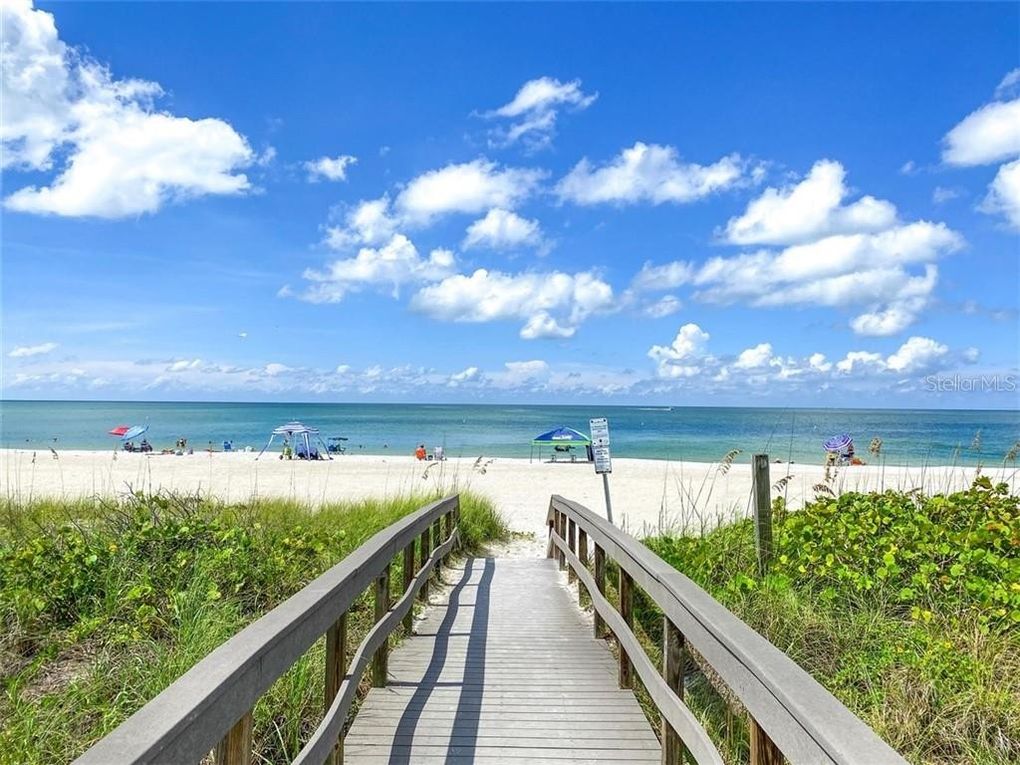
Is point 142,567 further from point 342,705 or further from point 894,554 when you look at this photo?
point 894,554

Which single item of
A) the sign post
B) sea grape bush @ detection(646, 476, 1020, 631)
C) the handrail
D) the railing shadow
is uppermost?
the sign post

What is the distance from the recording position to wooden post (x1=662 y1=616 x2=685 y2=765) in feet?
9.35

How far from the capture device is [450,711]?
12.4 feet

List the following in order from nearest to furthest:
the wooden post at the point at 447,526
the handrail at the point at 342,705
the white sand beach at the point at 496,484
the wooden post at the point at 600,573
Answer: the handrail at the point at 342,705, the wooden post at the point at 600,573, the wooden post at the point at 447,526, the white sand beach at the point at 496,484

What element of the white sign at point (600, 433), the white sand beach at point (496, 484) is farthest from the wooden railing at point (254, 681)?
the white sand beach at point (496, 484)

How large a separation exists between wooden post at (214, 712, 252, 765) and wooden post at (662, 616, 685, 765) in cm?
165

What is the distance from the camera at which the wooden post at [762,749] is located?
191cm

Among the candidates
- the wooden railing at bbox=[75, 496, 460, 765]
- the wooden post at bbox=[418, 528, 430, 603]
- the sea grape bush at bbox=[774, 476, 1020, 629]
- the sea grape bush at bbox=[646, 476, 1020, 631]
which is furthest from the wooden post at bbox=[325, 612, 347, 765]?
the wooden post at bbox=[418, 528, 430, 603]

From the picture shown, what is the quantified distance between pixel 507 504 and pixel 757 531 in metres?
10.9

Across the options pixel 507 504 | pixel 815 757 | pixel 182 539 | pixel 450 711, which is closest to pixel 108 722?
pixel 450 711

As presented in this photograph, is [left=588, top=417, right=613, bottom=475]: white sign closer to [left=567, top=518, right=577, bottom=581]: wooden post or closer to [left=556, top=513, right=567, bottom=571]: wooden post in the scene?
[left=556, top=513, right=567, bottom=571]: wooden post

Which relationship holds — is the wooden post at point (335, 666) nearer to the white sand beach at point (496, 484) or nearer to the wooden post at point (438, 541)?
the wooden post at point (438, 541)

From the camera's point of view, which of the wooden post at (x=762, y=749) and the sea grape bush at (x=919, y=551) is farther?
the sea grape bush at (x=919, y=551)

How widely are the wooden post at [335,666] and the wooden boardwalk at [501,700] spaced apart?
175 mm
